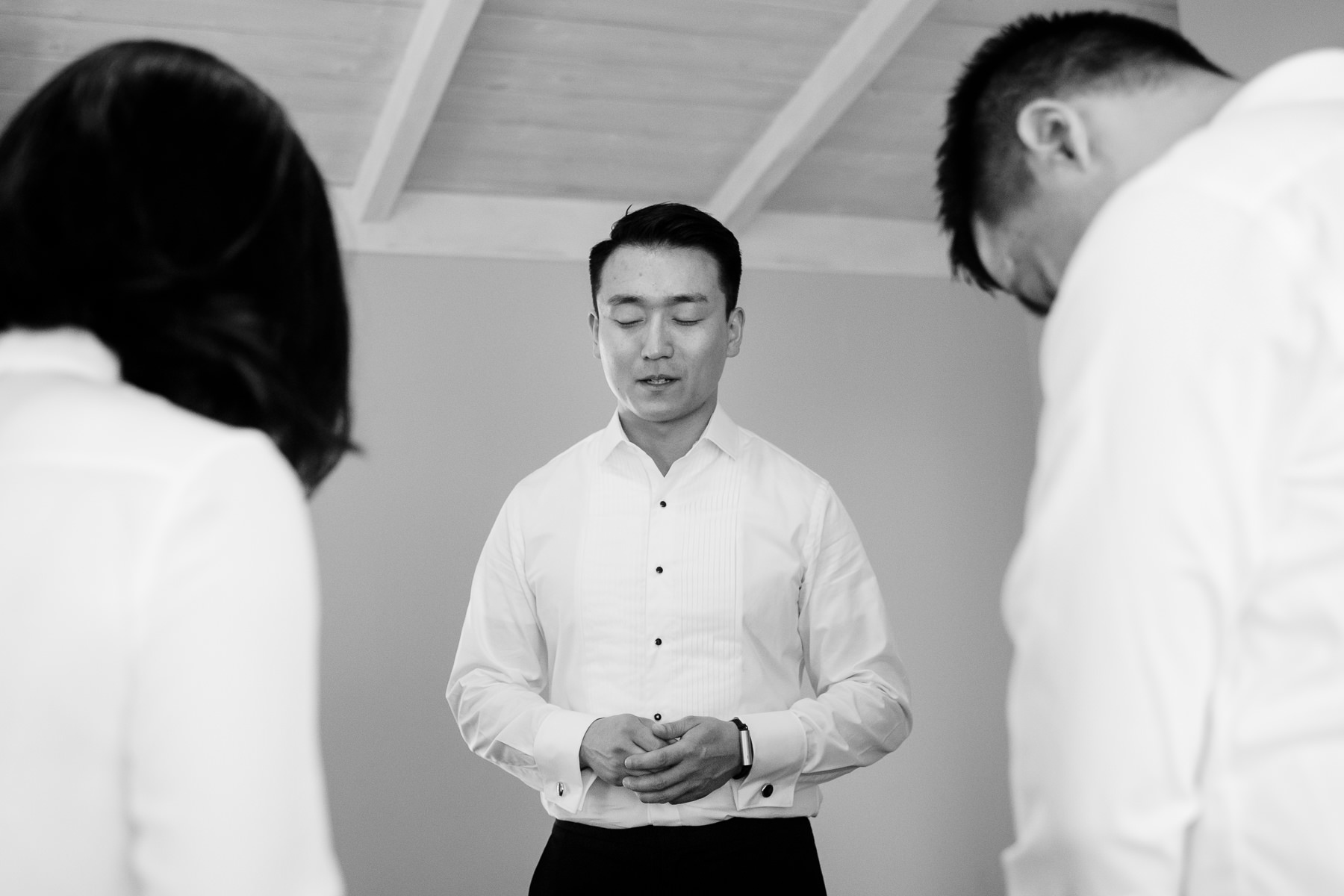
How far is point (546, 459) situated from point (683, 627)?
82.9 inches

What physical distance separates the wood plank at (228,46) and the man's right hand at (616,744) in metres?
2.34

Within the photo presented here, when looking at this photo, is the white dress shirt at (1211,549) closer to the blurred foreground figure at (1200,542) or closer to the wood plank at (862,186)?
the blurred foreground figure at (1200,542)

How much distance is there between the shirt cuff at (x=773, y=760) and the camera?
229 cm

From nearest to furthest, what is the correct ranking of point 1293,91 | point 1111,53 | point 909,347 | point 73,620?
point 73,620
point 1293,91
point 1111,53
point 909,347

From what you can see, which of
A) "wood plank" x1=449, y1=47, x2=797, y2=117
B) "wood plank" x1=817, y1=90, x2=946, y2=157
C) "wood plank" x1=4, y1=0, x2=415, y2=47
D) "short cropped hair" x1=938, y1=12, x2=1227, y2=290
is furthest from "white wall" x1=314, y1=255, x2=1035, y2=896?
"short cropped hair" x1=938, y1=12, x2=1227, y2=290

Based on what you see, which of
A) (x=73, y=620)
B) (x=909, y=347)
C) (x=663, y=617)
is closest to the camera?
(x=73, y=620)

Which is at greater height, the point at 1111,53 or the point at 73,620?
the point at 1111,53

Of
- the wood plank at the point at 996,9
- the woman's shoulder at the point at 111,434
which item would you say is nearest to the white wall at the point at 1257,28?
the wood plank at the point at 996,9

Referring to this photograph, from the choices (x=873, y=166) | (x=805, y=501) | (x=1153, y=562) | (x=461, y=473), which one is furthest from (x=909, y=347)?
(x=1153, y=562)

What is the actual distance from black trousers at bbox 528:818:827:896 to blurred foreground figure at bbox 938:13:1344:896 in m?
1.38

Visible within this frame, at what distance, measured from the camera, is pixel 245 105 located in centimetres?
94

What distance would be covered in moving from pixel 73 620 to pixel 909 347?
4561 mm

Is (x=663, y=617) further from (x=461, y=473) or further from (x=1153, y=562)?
(x=461, y=473)

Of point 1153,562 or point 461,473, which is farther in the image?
point 461,473
